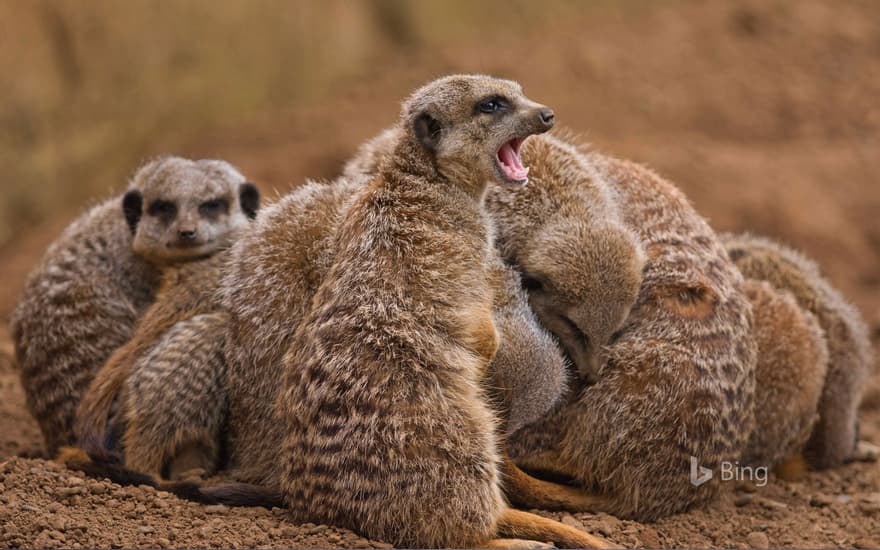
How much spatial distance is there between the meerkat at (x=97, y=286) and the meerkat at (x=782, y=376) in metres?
2.12

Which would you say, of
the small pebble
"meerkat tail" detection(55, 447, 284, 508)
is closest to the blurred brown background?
"meerkat tail" detection(55, 447, 284, 508)

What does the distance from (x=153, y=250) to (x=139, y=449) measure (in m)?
0.88

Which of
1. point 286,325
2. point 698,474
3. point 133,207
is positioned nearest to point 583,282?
point 698,474

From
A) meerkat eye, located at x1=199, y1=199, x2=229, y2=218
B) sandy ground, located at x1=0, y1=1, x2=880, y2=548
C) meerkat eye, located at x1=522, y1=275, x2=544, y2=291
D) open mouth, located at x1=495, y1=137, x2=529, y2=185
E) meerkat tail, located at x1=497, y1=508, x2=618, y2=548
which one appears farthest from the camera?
meerkat eye, located at x1=199, y1=199, x2=229, y2=218

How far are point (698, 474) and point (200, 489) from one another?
1651 mm

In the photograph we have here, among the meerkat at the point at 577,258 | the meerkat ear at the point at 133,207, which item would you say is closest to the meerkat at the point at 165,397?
the meerkat ear at the point at 133,207

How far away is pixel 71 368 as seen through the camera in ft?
13.6

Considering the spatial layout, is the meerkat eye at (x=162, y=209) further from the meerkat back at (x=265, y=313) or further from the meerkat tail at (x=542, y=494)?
the meerkat tail at (x=542, y=494)

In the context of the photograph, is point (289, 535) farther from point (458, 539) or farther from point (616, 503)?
point (616, 503)

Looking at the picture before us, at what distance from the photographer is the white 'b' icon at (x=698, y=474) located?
370 cm

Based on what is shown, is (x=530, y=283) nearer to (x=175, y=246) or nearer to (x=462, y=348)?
(x=462, y=348)

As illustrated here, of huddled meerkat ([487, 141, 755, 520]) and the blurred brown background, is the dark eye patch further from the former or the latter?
the blurred brown background

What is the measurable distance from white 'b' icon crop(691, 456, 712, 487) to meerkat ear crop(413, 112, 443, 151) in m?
1.38

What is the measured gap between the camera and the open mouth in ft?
10.8
